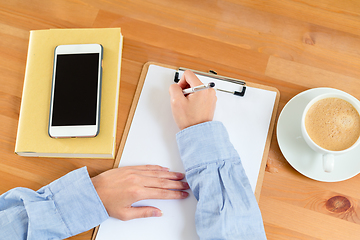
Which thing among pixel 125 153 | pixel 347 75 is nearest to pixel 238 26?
pixel 347 75

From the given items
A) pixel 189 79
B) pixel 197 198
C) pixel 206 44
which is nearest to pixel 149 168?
pixel 197 198

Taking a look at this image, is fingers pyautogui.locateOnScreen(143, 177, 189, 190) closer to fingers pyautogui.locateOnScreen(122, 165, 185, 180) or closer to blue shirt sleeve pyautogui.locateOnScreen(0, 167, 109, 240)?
fingers pyautogui.locateOnScreen(122, 165, 185, 180)

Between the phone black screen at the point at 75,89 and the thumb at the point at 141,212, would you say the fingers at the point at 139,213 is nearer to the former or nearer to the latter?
the thumb at the point at 141,212

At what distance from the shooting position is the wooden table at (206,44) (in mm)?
687

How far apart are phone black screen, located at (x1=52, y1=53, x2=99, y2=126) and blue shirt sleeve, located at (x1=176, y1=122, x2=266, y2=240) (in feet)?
0.78

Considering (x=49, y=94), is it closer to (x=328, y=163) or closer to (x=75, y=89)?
(x=75, y=89)

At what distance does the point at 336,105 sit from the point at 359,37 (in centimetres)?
27

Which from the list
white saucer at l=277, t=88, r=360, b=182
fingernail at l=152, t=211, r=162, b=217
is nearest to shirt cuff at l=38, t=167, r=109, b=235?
fingernail at l=152, t=211, r=162, b=217

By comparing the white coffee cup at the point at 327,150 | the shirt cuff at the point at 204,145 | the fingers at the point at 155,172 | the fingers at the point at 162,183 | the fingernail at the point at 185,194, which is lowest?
the fingernail at the point at 185,194

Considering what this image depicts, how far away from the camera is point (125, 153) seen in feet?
2.24

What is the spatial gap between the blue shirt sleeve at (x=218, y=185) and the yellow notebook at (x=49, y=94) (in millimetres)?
191

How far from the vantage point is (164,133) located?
695mm

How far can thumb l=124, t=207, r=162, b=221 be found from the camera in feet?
2.06

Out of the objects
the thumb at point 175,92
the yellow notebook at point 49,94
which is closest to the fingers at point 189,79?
the thumb at point 175,92
